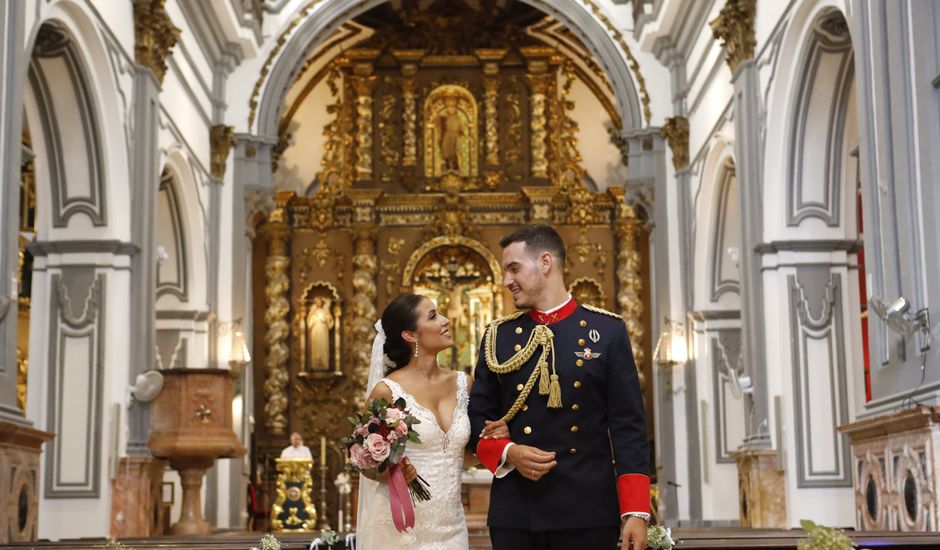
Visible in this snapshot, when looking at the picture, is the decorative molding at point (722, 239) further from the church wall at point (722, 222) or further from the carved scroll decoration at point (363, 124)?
the carved scroll decoration at point (363, 124)

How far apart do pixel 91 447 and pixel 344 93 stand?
1261 centimetres

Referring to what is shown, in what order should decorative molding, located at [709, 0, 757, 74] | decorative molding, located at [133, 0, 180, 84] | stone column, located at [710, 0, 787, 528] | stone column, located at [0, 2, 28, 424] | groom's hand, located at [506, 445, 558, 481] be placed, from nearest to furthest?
groom's hand, located at [506, 445, 558, 481], stone column, located at [0, 2, 28, 424], stone column, located at [710, 0, 787, 528], decorative molding, located at [709, 0, 757, 74], decorative molding, located at [133, 0, 180, 84]

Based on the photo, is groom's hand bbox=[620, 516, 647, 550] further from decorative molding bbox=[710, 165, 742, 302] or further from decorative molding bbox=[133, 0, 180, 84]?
decorative molding bbox=[710, 165, 742, 302]

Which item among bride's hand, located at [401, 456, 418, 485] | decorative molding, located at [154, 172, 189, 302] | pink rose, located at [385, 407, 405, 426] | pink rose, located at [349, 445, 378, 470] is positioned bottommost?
bride's hand, located at [401, 456, 418, 485]

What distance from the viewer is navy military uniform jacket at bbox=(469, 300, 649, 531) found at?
4.31m

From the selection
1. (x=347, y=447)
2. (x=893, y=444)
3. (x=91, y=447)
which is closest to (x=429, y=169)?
(x=91, y=447)

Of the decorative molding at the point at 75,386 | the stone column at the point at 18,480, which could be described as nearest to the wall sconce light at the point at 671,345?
the decorative molding at the point at 75,386

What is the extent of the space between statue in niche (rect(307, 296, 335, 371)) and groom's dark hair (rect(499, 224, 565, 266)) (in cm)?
1899

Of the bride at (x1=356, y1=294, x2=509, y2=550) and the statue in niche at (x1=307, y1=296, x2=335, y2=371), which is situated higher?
the statue in niche at (x1=307, y1=296, x2=335, y2=371)

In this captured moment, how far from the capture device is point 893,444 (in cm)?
939

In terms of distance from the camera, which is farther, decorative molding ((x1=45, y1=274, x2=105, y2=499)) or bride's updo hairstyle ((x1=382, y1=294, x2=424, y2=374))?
decorative molding ((x1=45, y1=274, x2=105, y2=499))

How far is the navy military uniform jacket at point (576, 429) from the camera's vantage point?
4312 mm

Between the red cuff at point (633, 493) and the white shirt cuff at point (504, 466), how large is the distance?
37 cm

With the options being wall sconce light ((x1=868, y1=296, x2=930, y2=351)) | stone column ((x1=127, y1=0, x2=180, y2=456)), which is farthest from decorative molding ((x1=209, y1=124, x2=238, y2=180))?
wall sconce light ((x1=868, y1=296, x2=930, y2=351))
